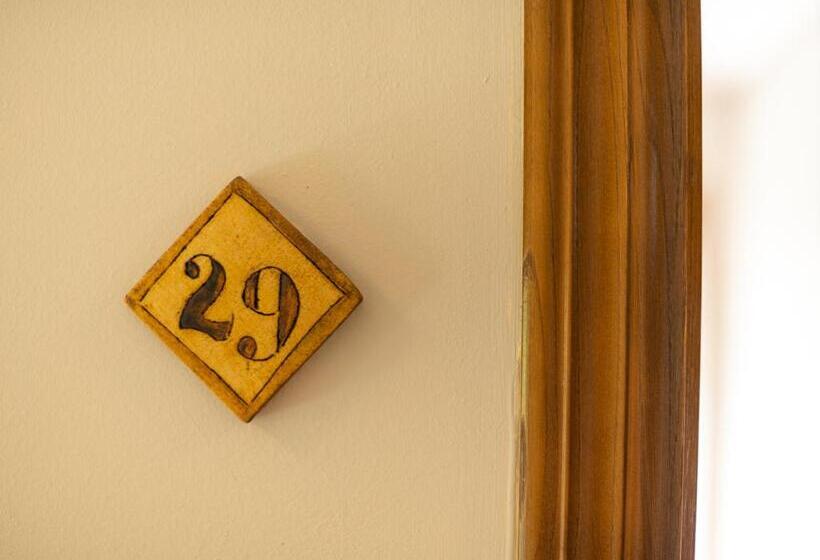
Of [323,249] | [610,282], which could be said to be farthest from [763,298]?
[323,249]

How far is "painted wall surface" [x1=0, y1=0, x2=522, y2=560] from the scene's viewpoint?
28.9 inches

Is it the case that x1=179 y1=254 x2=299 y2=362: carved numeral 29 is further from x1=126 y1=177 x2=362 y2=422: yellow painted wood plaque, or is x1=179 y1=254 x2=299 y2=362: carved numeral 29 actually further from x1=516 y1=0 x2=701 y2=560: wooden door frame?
x1=516 y1=0 x2=701 y2=560: wooden door frame

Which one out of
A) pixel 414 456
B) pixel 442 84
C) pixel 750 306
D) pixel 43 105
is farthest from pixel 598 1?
pixel 750 306

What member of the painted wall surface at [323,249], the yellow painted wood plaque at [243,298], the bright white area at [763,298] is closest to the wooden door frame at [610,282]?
the painted wall surface at [323,249]

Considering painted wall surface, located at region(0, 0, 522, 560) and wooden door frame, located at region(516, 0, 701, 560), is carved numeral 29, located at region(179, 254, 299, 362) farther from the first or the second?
wooden door frame, located at region(516, 0, 701, 560)

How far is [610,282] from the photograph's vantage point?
70cm

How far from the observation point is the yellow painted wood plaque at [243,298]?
2.36 feet

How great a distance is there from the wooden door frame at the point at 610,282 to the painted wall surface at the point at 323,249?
4 centimetres

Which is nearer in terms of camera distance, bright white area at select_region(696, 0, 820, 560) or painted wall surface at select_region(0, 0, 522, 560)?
painted wall surface at select_region(0, 0, 522, 560)

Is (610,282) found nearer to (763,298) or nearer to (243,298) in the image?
(243,298)

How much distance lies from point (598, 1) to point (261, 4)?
389mm

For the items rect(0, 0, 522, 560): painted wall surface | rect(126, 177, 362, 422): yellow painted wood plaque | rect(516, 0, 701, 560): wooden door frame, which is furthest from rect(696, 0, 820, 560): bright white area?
rect(126, 177, 362, 422): yellow painted wood plaque

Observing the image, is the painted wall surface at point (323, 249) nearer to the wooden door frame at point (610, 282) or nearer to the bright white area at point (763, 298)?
the wooden door frame at point (610, 282)

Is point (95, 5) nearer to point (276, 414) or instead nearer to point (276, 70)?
point (276, 70)
